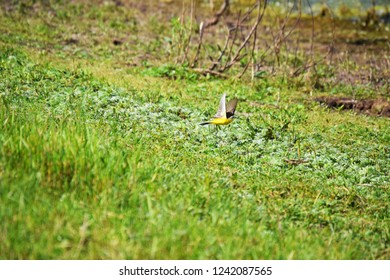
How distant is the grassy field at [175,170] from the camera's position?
3279 mm

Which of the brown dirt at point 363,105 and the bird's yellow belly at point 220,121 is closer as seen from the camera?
the bird's yellow belly at point 220,121

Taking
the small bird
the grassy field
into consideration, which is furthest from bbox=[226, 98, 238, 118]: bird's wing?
the grassy field

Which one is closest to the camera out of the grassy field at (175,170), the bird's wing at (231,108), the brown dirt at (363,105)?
the grassy field at (175,170)

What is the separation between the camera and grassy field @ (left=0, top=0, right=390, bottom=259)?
3279mm

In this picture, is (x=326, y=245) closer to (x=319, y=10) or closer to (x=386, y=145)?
(x=386, y=145)

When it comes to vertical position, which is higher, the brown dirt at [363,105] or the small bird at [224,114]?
the small bird at [224,114]

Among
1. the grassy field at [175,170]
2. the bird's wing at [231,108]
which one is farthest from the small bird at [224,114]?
the grassy field at [175,170]

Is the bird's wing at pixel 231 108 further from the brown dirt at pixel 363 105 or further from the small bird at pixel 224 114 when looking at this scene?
the brown dirt at pixel 363 105

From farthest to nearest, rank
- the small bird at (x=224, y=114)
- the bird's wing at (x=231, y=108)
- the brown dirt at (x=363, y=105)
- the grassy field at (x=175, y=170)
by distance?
the brown dirt at (x=363, y=105), the bird's wing at (x=231, y=108), the small bird at (x=224, y=114), the grassy field at (x=175, y=170)

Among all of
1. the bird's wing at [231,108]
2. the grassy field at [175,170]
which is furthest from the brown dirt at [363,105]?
the bird's wing at [231,108]

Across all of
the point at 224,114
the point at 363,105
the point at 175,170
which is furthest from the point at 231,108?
the point at 363,105

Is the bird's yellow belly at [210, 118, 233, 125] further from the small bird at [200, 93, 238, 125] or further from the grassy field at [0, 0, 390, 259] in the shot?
the grassy field at [0, 0, 390, 259]
